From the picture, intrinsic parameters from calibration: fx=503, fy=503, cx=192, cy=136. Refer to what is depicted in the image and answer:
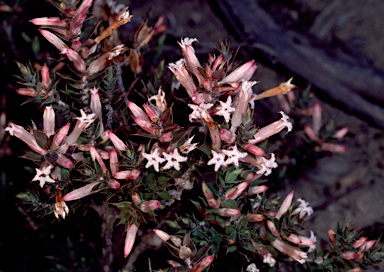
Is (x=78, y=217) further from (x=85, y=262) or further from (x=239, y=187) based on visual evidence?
(x=239, y=187)

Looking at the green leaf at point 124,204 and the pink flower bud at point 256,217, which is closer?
the green leaf at point 124,204

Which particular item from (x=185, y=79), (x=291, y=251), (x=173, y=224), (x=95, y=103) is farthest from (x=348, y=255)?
(x=95, y=103)

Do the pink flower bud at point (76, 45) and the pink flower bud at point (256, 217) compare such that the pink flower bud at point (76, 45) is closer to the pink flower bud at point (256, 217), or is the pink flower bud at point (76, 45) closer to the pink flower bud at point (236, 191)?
the pink flower bud at point (236, 191)

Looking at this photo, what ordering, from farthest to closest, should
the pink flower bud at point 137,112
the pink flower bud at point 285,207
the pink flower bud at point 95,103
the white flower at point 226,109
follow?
1. the pink flower bud at point 285,207
2. the pink flower bud at point 95,103
3. the pink flower bud at point 137,112
4. the white flower at point 226,109

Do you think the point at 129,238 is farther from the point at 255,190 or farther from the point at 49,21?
the point at 49,21

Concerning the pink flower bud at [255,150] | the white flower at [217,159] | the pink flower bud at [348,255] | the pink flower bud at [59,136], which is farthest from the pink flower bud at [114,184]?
the pink flower bud at [348,255]

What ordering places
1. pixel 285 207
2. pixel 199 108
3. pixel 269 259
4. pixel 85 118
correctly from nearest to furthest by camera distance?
pixel 199 108 → pixel 85 118 → pixel 269 259 → pixel 285 207

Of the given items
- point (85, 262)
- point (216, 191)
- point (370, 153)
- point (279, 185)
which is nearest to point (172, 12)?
point (370, 153)
